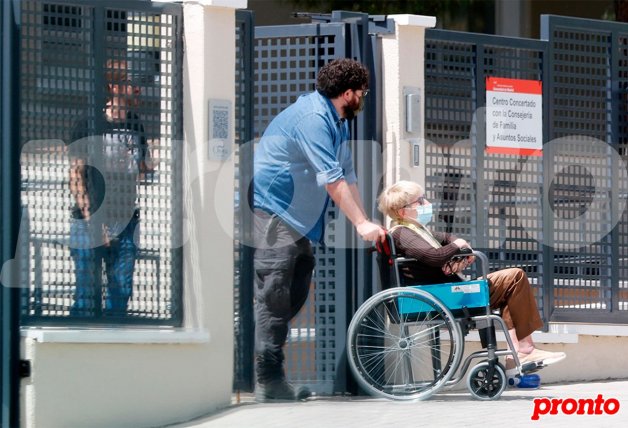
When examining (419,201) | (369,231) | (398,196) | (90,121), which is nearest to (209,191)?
(90,121)

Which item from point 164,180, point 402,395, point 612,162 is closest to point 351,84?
point 164,180

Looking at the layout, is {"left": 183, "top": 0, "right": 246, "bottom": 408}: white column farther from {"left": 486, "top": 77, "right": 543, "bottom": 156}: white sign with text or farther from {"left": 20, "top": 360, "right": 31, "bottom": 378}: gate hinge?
{"left": 486, "top": 77, "right": 543, "bottom": 156}: white sign with text

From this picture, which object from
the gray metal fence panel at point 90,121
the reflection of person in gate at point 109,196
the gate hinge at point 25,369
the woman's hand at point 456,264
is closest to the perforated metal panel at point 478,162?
the woman's hand at point 456,264

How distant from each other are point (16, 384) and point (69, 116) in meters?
1.54

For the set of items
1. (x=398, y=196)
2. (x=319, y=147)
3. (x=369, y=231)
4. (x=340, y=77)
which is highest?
(x=340, y=77)

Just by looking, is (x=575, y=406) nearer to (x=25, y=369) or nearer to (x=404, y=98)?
(x=404, y=98)

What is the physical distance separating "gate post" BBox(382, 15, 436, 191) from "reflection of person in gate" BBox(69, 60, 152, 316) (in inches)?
69.9

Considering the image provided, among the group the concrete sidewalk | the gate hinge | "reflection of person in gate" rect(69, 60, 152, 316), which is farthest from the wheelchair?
the gate hinge

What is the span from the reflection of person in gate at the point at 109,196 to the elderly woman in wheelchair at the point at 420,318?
1.43 meters

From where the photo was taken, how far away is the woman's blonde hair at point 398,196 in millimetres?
8531

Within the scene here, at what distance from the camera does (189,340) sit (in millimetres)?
8008

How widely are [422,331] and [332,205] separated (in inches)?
44.5

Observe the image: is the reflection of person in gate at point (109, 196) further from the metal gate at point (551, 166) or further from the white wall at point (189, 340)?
the metal gate at point (551, 166)

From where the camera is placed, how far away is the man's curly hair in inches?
327
